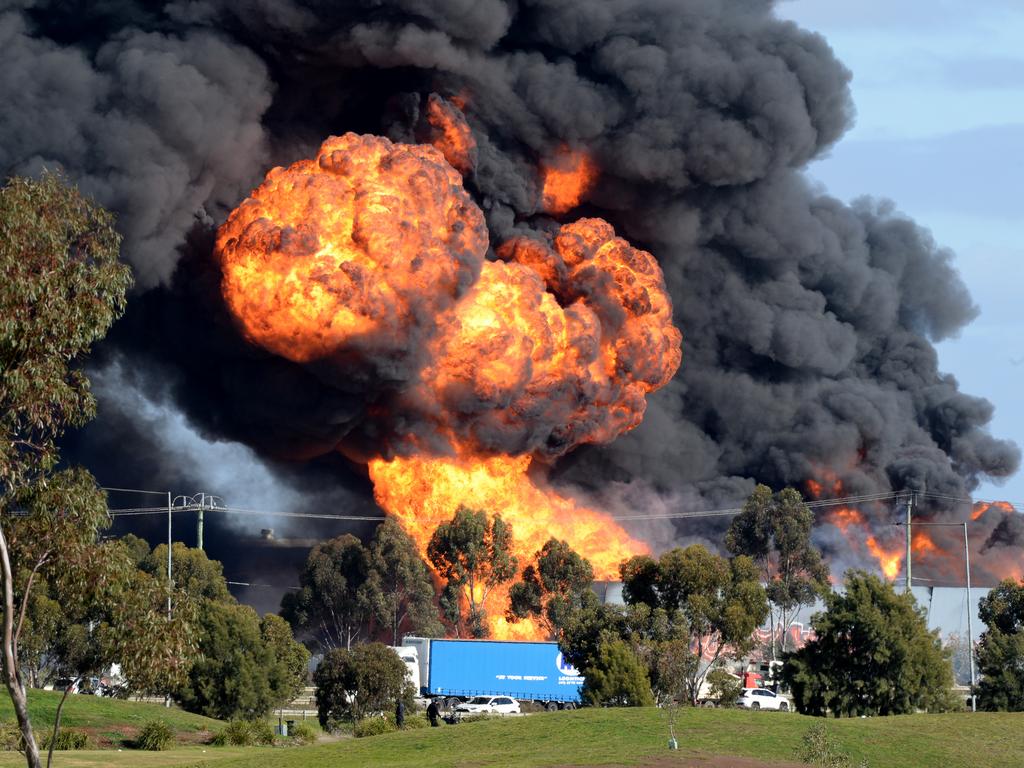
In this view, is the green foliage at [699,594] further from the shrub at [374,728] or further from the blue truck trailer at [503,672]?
the blue truck trailer at [503,672]

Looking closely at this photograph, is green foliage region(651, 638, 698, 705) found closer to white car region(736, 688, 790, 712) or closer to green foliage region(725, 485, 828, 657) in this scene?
white car region(736, 688, 790, 712)

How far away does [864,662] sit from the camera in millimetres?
63031

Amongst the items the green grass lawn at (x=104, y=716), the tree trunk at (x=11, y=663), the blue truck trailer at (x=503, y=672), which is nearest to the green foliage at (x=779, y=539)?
the blue truck trailer at (x=503, y=672)

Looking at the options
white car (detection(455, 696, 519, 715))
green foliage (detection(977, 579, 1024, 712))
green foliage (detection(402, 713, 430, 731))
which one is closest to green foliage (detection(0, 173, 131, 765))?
green foliage (detection(402, 713, 430, 731))

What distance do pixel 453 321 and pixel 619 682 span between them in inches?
1682

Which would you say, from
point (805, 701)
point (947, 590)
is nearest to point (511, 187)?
point (947, 590)

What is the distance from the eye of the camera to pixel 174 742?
57.6 metres

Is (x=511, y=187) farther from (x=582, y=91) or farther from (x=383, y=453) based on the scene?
(x=383, y=453)

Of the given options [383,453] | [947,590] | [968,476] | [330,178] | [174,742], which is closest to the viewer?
[174,742]

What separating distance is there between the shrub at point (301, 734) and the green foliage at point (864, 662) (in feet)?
65.3

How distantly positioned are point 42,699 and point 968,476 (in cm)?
9192

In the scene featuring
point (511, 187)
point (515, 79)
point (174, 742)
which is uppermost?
point (515, 79)

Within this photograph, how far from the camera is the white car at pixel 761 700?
81.4m

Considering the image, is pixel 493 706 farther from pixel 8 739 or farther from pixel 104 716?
pixel 8 739
